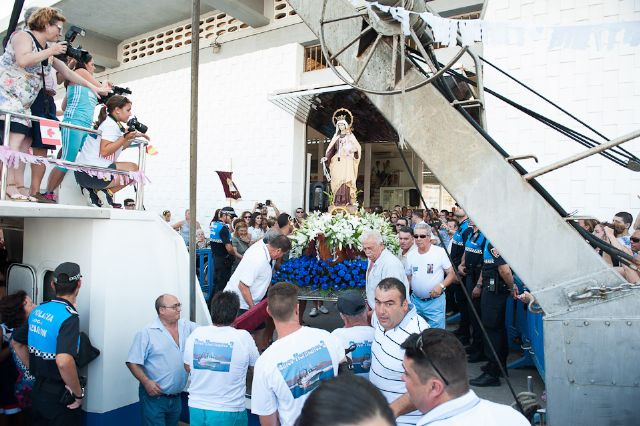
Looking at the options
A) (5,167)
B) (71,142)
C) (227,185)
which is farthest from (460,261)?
(227,185)

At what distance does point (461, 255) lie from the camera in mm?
7664

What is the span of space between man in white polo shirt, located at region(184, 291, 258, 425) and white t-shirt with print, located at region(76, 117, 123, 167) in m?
2.48

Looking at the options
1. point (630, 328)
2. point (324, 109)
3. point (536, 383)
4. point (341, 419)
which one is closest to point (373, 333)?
point (630, 328)

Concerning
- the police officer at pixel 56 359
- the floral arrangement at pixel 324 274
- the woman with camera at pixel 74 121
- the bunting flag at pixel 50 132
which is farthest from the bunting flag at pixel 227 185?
the police officer at pixel 56 359

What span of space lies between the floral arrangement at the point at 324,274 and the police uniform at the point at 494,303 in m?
1.61

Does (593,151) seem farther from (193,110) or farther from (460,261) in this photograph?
(460,261)

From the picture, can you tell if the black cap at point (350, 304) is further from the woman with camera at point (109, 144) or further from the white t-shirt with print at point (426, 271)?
the woman with camera at point (109, 144)

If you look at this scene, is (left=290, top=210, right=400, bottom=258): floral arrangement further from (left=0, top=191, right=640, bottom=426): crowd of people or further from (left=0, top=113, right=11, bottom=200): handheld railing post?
(left=0, top=113, right=11, bottom=200): handheld railing post

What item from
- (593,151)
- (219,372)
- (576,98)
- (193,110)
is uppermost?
(576,98)

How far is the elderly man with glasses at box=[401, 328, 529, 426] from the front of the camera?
184cm

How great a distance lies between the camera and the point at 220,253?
8.77 meters

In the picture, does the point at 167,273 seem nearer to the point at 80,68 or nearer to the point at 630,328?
the point at 80,68

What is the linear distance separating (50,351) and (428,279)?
163 inches

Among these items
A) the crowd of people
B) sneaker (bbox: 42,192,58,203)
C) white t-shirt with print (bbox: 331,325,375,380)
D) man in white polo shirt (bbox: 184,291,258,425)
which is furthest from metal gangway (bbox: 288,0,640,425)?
sneaker (bbox: 42,192,58,203)
